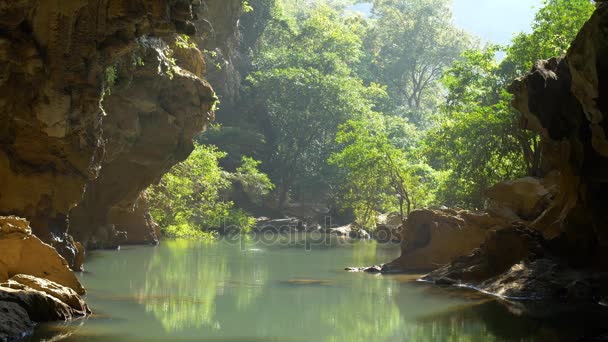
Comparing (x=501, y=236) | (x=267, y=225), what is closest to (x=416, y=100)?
(x=267, y=225)

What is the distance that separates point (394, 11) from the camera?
223ft

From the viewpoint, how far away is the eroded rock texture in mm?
12031

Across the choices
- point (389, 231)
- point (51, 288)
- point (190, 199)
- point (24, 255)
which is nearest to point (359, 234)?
point (389, 231)

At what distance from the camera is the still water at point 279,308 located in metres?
11.1

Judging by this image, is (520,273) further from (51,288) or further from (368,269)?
(51,288)

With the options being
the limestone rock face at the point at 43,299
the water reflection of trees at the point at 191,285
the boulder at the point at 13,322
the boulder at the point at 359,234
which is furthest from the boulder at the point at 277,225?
the boulder at the point at 13,322

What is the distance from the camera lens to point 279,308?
45.4 ft

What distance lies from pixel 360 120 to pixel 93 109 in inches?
1235

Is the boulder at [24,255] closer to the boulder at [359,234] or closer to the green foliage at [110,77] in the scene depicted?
the green foliage at [110,77]

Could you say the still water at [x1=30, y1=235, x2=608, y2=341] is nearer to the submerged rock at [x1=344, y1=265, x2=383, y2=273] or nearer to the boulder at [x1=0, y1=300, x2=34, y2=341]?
the boulder at [x1=0, y1=300, x2=34, y2=341]

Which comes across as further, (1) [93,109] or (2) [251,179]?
(2) [251,179]

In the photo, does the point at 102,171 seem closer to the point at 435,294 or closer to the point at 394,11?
the point at 435,294

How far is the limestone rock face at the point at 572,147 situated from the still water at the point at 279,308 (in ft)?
6.73

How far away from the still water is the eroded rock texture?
228 centimetres
